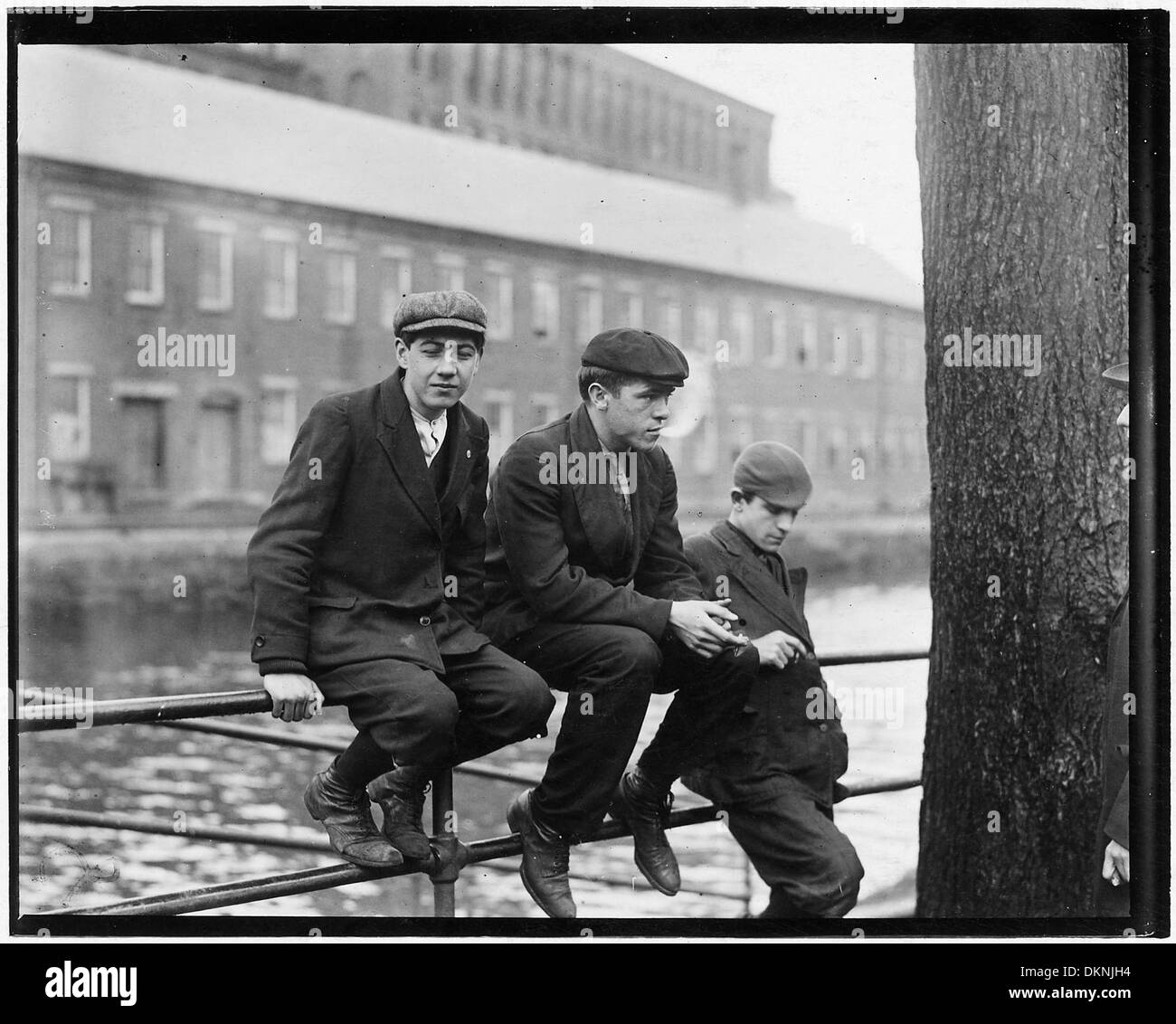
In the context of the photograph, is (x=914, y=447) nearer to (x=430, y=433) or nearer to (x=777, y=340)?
(x=777, y=340)

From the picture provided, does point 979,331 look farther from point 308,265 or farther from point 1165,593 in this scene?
point 308,265

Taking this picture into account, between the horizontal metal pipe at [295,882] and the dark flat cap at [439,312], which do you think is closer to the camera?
the horizontal metal pipe at [295,882]

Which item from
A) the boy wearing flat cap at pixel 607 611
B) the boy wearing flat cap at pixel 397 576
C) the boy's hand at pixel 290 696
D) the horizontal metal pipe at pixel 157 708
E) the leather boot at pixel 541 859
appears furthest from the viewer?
the leather boot at pixel 541 859

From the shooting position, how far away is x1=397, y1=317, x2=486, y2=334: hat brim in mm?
3488

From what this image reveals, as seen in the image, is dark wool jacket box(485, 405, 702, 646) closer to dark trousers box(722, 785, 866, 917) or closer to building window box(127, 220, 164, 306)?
dark trousers box(722, 785, 866, 917)

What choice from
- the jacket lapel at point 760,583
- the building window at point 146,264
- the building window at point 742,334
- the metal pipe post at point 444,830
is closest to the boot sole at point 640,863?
the metal pipe post at point 444,830

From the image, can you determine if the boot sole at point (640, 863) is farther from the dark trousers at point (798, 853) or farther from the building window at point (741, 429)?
the building window at point (741, 429)

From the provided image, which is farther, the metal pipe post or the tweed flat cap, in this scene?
the tweed flat cap

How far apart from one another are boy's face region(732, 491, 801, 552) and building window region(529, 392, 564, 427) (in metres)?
0.55

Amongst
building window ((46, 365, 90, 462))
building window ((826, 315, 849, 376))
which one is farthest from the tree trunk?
building window ((46, 365, 90, 462))

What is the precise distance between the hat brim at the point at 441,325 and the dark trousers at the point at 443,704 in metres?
0.83

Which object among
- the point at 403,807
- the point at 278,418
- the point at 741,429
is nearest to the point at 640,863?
the point at 403,807

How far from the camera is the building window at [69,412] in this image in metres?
3.66
